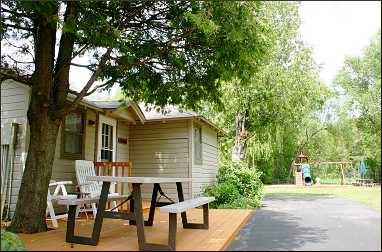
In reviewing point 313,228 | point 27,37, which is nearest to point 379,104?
point 313,228

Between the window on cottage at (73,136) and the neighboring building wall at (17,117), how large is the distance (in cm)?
104

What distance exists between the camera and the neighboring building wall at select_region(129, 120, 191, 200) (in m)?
11.7

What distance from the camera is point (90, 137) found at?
9.65 m

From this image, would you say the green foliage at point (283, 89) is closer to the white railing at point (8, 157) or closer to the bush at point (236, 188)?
the bush at point (236, 188)

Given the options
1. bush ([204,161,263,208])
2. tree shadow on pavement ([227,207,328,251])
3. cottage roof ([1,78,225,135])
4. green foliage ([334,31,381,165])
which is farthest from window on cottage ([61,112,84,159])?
green foliage ([334,31,381,165])

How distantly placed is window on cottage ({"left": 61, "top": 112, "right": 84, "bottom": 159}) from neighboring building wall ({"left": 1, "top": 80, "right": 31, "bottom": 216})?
1036 mm

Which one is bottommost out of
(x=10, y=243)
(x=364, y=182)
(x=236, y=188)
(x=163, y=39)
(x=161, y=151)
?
(x=10, y=243)

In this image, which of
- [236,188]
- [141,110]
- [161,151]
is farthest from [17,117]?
[236,188]

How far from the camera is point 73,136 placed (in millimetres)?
9125

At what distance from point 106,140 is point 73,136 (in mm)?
1371

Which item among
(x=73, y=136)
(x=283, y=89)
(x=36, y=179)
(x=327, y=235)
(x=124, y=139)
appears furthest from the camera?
(x=283, y=89)

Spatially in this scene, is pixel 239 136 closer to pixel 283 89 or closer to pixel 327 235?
pixel 283 89

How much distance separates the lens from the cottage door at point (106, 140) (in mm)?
9875

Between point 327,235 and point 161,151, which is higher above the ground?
point 161,151
